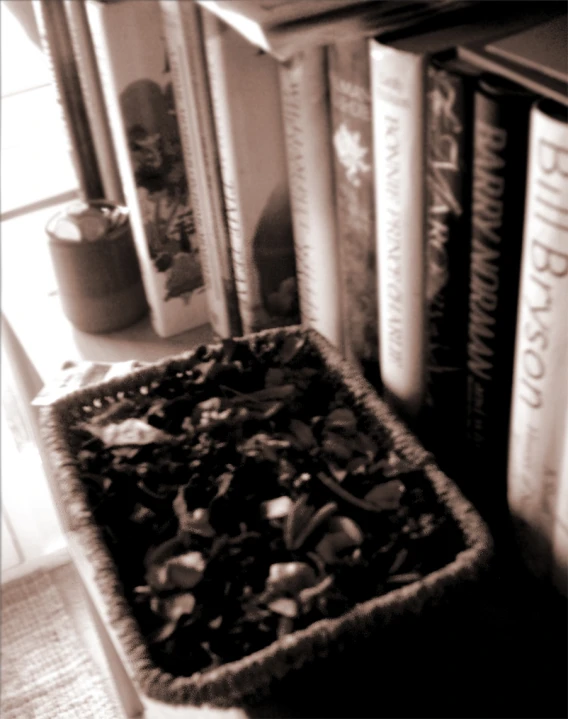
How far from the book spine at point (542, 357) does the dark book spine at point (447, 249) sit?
0.05m

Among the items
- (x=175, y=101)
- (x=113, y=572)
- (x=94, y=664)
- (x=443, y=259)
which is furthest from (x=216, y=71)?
(x=94, y=664)

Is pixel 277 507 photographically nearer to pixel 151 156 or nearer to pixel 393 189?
pixel 393 189

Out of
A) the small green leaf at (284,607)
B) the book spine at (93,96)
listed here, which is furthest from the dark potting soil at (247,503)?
the book spine at (93,96)

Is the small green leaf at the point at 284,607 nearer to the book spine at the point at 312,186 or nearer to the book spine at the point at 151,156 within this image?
the book spine at the point at 312,186

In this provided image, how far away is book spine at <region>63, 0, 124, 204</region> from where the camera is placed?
26.1 inches

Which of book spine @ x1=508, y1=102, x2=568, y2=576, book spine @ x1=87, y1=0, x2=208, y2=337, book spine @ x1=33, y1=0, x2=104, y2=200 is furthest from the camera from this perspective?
book spine @ x1=33, y1=0, x2=104, y2=200

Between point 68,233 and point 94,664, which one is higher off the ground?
point 68,233

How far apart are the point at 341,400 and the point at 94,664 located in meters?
0.83

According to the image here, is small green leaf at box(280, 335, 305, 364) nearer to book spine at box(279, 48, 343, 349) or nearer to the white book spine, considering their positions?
book spine at box(279, 48, 343, 349)

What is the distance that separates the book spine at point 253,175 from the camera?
52cm

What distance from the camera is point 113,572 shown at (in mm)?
412

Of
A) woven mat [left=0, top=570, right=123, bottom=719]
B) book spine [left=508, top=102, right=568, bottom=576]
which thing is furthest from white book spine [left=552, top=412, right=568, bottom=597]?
woven mat [left=0, top=570, right=123, bottom=719]

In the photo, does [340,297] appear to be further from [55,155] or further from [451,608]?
[55,155]

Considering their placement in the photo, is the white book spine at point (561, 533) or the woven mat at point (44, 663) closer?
the white book spine at point (561, 533)
